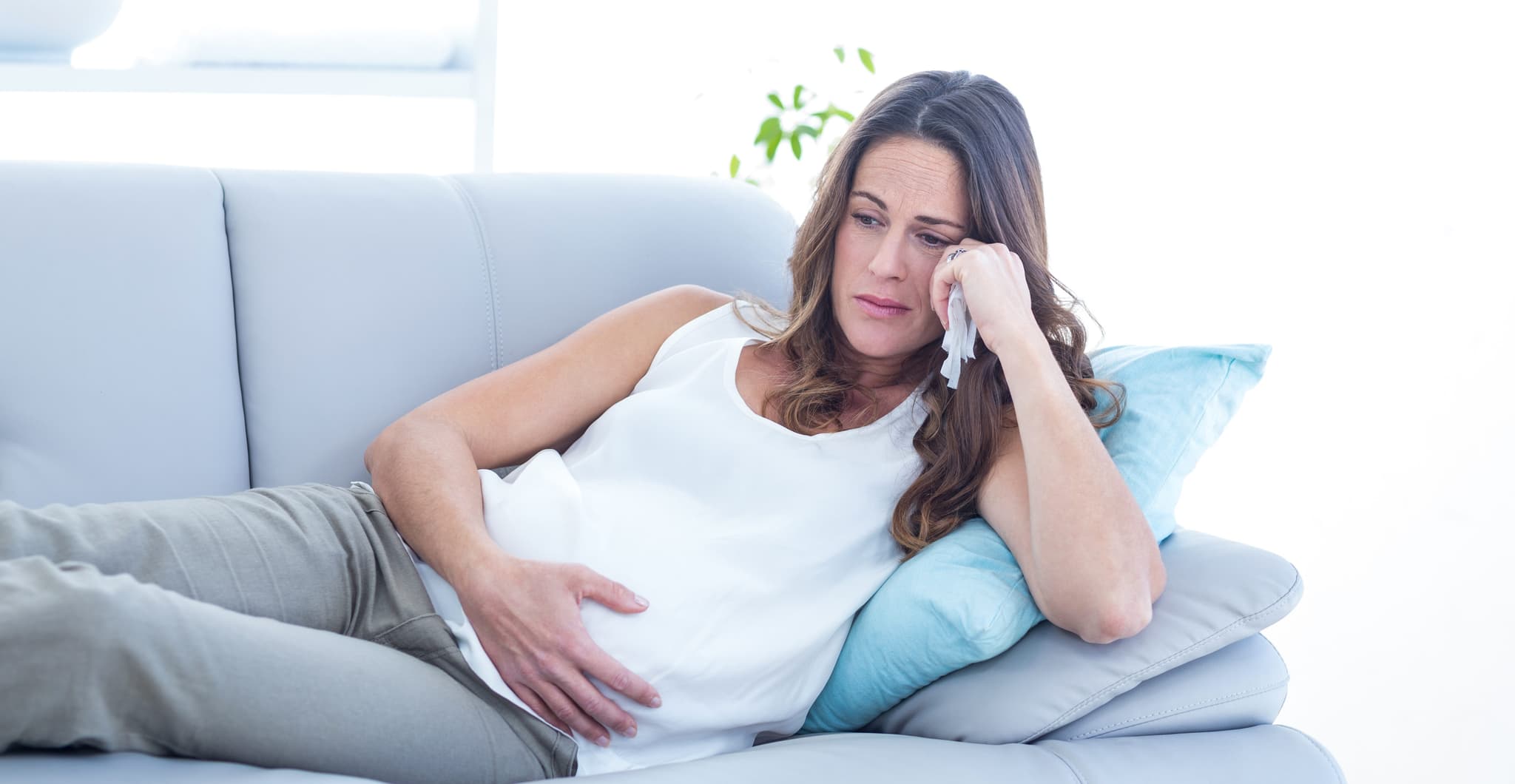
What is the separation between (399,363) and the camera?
1.52m

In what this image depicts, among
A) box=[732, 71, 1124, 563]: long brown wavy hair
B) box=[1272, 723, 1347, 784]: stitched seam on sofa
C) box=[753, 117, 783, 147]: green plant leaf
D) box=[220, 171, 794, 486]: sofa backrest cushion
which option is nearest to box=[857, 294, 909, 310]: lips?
box=[732, 71, 1124, 563]: long brown wavy hair

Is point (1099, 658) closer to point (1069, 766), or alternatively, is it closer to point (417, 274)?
point (1069, 766)

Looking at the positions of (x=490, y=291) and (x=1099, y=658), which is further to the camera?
(x=490, y=291)

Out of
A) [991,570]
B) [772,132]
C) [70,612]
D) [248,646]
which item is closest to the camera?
[70,612]

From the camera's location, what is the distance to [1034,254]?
139 cm

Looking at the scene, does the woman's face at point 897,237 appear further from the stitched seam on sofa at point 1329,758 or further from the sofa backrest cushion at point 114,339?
the sofa backrest cushion at point 114,339

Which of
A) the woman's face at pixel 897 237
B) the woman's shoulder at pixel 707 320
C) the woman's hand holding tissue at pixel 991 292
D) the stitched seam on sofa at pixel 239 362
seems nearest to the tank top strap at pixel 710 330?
the woman's shoulder at pixel 707 320

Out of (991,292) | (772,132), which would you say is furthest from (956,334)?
(772,132)

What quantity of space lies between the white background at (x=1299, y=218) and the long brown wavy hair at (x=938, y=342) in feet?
0.77

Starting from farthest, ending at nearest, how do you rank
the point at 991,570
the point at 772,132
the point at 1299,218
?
the point at 772,132
the point at 1299,218
the point at 991,570

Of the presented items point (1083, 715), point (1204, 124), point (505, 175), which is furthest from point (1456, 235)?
point (505, 175)

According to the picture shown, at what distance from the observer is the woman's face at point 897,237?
1.35 meters

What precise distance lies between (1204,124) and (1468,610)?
1.01 meters

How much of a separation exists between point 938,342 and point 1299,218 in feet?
3.28
